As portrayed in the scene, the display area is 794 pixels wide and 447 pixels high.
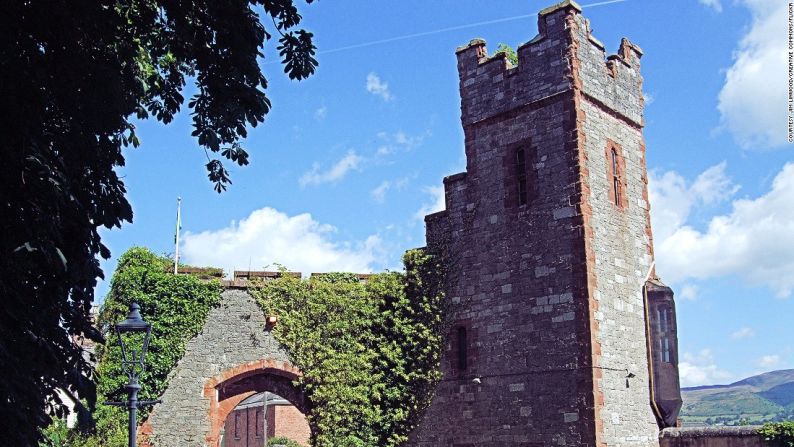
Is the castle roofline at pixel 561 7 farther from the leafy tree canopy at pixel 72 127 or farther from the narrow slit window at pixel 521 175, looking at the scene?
the leafy tree canopy at pixel 72 127

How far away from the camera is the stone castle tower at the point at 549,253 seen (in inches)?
637

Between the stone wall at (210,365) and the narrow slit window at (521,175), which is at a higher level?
the narrow slit window at (521,175)

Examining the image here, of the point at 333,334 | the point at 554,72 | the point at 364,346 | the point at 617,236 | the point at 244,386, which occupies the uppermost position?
the point at 554,72

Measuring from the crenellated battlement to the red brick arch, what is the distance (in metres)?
7.07

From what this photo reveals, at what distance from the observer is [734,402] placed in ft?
521

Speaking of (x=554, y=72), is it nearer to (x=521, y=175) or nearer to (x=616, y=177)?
(x=521, y=175)

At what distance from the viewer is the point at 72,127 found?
7.52 metres

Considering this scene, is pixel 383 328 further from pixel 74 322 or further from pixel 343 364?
pixel 74 322

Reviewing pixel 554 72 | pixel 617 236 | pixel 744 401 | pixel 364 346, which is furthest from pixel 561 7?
pixel 744 401

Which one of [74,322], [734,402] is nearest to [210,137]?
[74,322]

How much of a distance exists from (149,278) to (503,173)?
802 cm

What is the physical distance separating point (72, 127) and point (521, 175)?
38.2 ft

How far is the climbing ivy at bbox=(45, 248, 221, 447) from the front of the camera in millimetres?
17766

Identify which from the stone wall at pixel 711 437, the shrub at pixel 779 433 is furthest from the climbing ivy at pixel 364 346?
the shrub at pixel 779 433
